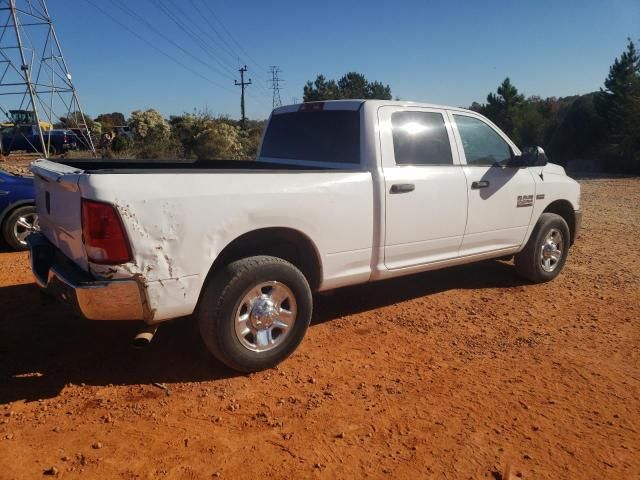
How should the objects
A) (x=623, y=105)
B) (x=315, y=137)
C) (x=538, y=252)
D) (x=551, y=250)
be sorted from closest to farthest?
(x=315, y=137)
(x=538, y=252)
(x=551, y=250)
(x=623, y=105)

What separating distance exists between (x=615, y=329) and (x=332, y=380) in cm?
273

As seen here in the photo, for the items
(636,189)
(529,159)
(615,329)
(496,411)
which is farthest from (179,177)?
(636,189)

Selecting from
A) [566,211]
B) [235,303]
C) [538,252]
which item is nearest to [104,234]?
[235,303]

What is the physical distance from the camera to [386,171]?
4133 mm

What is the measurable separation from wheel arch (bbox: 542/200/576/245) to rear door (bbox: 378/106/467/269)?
183 cm

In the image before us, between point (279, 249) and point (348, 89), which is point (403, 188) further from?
point (348, 89)

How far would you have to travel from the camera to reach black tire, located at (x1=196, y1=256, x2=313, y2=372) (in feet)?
10.8

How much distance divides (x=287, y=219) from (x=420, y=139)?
5.39ft

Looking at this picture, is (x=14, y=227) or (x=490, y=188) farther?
(x=14, y=227)

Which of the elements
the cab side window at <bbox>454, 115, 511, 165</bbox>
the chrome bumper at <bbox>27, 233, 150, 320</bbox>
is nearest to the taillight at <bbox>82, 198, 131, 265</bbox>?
the chrome bumper at <bbox>27, 233, 150, 320</bbox>

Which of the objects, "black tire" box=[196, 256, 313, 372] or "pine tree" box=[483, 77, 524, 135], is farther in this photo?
"pine tree" box=[483, 77, 524, 135]

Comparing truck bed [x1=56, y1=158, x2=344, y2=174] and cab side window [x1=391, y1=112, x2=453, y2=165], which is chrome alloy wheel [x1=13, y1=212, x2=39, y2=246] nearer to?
truck bed [x1=56, y1=158, x2=344, y2=174]

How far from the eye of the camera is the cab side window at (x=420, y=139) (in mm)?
4336

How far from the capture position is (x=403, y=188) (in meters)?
4.18
